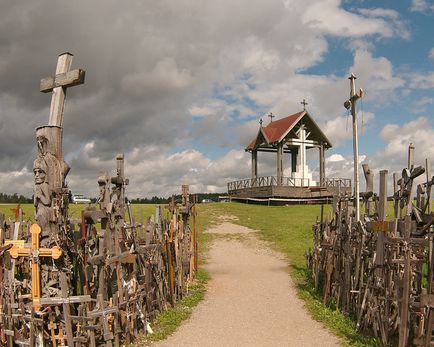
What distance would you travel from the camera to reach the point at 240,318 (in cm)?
1129

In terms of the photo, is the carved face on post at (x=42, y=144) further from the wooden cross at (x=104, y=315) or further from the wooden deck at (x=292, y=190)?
the wooden deck at (x=292, y=190)

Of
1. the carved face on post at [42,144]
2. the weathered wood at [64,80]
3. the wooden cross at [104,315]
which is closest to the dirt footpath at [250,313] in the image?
the wooden cross at [104,315]

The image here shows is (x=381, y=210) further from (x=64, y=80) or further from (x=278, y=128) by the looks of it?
(x=278, y=128)

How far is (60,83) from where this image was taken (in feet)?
27.6

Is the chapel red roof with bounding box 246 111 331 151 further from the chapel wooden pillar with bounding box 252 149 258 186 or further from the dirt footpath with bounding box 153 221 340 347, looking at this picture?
the dirt footpath with bounding box 153 221 340 347

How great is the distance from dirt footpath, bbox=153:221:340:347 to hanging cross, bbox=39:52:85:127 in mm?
4940

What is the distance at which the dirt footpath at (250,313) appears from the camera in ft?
31.4

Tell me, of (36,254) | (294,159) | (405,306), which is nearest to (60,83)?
(36,254)

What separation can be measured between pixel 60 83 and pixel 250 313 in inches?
289

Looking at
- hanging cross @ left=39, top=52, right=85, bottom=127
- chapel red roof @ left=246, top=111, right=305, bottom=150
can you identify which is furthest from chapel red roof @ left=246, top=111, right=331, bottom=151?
hanging cross @ left=39, top=52, right=85, bottom=127

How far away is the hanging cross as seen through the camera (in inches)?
328

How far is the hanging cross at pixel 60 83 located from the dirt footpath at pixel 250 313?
4940 millimetres

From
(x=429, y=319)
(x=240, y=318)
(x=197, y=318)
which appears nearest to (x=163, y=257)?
(x=197, y=318)

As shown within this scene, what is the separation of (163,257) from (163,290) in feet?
2.74
